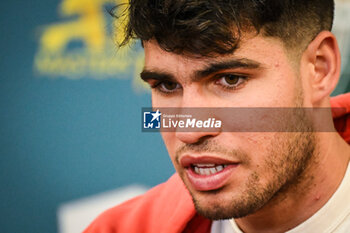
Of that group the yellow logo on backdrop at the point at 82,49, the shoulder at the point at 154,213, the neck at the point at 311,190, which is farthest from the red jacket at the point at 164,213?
the yellow logo on backdrop at the point at 82,49

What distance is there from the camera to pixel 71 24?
170 cm

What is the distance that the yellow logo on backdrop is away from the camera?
169cm

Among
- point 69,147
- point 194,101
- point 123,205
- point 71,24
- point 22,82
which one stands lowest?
point 123,205

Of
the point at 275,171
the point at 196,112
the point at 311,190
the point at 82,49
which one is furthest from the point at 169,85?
the point at 82,49

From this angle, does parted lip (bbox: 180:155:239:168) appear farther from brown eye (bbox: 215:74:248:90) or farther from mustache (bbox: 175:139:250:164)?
brown eye (bbox: 215:74:248:90)

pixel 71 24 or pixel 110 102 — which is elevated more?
pixel 71 24

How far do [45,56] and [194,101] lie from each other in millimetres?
1022

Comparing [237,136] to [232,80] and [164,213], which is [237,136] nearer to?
[232,80]

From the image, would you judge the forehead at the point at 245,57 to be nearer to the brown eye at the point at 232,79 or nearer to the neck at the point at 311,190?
the brown eye at the point at 232,79

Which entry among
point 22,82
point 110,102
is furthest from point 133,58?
point 22,82

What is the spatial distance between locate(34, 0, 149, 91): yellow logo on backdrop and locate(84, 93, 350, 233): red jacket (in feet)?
2.02

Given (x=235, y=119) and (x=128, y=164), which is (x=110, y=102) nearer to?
(x=128, y=164)

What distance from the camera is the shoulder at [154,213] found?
1.13 m

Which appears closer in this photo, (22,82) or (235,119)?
(235,119)
